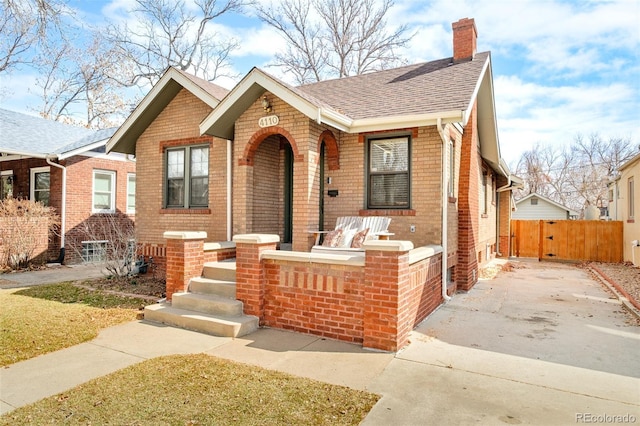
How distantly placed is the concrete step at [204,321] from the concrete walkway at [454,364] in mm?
137

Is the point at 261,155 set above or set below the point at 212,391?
above

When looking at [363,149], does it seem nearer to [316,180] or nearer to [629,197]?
[316,180]

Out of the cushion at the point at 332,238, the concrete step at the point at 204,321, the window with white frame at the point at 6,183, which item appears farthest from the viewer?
the window with white frame at the point at 6,183

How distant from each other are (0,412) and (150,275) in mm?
6383

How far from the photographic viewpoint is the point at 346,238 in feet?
23.2

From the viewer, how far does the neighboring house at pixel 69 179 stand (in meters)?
13.1

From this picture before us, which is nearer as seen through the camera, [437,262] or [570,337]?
[570,337]

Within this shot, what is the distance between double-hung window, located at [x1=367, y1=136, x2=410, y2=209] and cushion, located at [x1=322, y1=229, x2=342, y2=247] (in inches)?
45.8

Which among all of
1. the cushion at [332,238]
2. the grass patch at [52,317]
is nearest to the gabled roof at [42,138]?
the grass patch at [52,317]

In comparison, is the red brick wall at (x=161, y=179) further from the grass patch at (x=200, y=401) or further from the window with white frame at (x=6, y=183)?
the window with white frame at (x=6, y=183)

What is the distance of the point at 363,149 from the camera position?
7926mm

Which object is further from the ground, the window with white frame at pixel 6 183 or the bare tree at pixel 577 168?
the bare tree at pixel 577 168

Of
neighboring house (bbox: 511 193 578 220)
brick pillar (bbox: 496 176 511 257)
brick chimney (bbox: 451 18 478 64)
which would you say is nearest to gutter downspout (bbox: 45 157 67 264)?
brick chimney (bbox: 451 18 478 64)

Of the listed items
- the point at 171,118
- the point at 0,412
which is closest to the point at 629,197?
the point at 171,118
